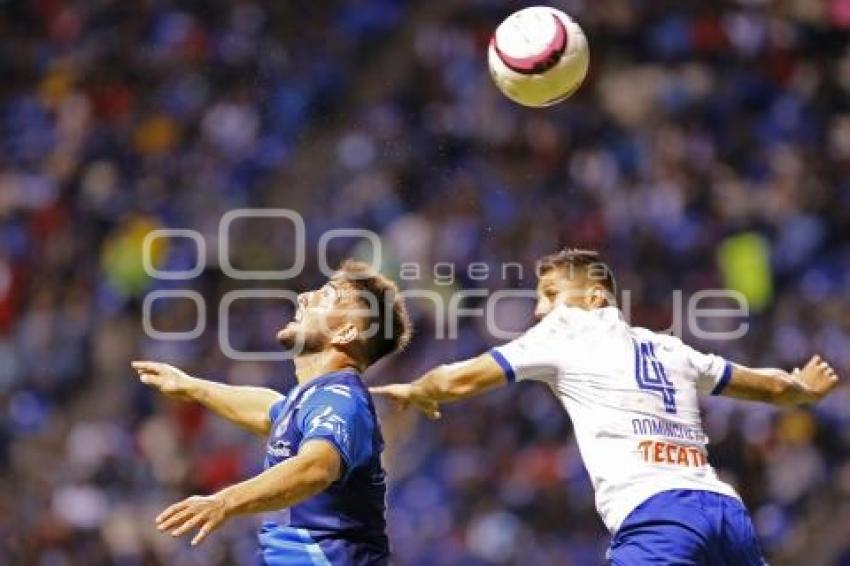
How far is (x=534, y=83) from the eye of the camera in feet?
27.2

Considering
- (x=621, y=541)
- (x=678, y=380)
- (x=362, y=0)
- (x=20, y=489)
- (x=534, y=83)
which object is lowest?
(x=20, y=489)

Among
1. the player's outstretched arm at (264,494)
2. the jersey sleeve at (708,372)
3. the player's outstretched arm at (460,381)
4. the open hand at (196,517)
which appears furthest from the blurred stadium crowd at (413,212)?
the open hand at (196,517)

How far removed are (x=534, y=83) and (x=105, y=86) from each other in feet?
32.1

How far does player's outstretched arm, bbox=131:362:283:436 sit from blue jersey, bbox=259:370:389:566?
38.5 inches

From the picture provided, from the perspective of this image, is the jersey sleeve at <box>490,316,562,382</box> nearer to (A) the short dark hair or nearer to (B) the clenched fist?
(A) the short dark hair

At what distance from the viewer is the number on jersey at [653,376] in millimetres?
6910

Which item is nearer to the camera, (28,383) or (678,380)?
(678,380)

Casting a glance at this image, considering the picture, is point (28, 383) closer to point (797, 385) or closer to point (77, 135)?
point (77, 135)

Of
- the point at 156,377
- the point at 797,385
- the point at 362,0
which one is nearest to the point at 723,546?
the point at 797,385

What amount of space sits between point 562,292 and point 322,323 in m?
1.20

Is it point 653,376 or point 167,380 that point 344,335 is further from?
Answer: point 653,376

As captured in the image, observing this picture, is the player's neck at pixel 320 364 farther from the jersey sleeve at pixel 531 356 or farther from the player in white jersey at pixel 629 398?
the jersey sleeve at pixel 531 356

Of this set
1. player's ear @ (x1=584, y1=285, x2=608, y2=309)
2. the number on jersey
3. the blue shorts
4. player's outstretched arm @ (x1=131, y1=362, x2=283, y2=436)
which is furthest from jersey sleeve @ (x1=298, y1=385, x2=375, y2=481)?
player's ear @ (x1=584, y1=285, x2=608, y2=309)

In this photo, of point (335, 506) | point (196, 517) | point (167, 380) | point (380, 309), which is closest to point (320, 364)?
point (380, 309)
